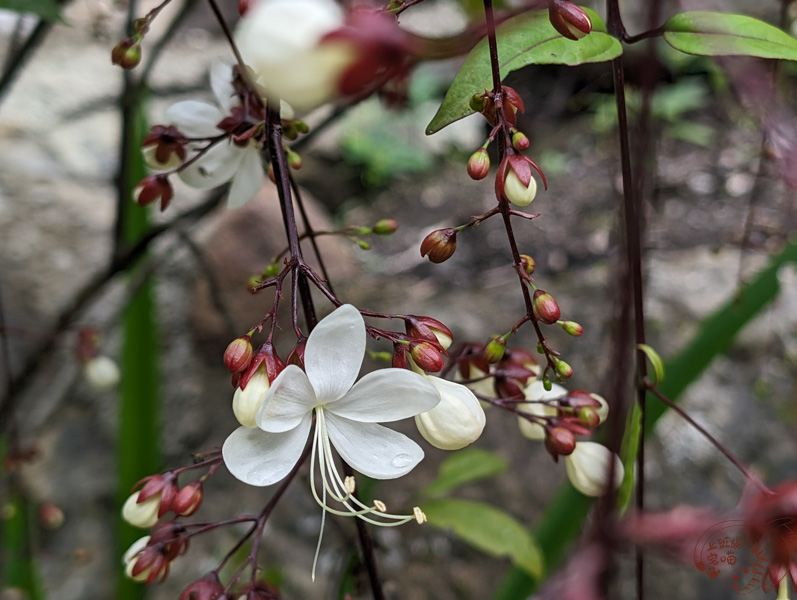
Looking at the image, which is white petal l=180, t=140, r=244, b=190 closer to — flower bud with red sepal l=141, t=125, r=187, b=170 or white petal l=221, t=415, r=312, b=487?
flower bud with red sepal l=141, t=125, r=187, b=170

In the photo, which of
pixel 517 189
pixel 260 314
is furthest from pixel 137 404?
pixel 517 189

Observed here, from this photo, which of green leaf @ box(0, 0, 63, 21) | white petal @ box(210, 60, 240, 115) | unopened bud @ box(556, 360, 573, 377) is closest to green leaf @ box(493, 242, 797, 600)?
unopened bud @ box(556, 360, 573, 377)

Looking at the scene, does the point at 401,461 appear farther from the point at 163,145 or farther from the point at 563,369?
the point at 163,145

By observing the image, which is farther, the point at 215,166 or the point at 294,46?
the point at 215,166

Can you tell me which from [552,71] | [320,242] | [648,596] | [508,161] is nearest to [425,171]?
[552,71]

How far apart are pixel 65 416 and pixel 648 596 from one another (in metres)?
1.23

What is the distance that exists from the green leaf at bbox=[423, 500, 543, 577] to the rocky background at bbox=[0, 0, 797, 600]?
22 centimetres

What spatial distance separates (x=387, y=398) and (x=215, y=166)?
0.91ft

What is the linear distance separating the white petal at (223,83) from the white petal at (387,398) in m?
0.29

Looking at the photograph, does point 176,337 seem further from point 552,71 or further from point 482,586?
point 552,71

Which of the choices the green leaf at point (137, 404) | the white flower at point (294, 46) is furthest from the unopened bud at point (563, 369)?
the green leaf at point (137, 404)

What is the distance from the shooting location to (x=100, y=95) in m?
1.73

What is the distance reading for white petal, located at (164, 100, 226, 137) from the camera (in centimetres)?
52

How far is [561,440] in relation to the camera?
1.50ft
